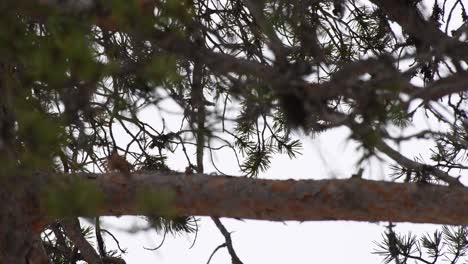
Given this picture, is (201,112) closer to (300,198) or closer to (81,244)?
(300,198)

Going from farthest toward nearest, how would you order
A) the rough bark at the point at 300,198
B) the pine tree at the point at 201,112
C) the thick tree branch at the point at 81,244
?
the thick tree branch at the point at 81,244 → the rough bark at the point at 300,198 → the pine tree at the point at 201,112

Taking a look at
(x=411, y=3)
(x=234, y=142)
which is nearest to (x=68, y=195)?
(x=411, y=3)

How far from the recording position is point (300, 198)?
6.46ft

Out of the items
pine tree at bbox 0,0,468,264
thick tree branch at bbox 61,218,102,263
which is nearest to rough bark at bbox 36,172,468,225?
pine tree at bbox 0,0,468,264

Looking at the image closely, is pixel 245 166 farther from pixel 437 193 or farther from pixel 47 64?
pixel 47 64

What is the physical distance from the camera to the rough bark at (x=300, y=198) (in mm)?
1948

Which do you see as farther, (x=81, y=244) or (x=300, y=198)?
(x=81, y=244)

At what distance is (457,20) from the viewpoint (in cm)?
362

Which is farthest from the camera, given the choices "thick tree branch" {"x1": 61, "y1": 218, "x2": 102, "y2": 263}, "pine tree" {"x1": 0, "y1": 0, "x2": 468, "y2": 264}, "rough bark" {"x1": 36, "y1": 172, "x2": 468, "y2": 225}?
"thick tree branch" {"x1": 61, "y1": 218, "x2": 102, "y2": 263}

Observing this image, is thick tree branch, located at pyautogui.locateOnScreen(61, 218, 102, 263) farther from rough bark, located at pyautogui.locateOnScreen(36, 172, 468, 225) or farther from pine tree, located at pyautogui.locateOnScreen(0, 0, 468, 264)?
rough bark, located at pyautogui.locateOnScreen(36, 172, 468, 225)

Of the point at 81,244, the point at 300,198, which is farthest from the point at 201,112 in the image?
the point at 81,244

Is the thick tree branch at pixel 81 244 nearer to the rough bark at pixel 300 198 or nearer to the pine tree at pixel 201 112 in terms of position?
the pine tree at pixel 201 112

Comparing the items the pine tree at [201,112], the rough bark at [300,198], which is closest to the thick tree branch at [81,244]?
the pine tree at [201,112]

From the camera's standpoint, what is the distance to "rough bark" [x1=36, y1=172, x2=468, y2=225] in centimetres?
195
